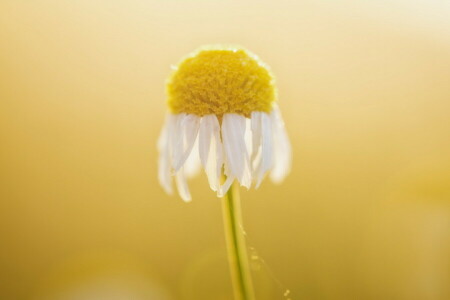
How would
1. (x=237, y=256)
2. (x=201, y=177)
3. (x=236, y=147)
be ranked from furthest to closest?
1. (x=201, y=177)
2. (x=236, y=147)
3. (x=237, y=256)

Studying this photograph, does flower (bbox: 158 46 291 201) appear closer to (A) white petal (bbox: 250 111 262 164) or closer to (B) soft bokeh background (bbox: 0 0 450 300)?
(A) white petal (bbox: 250 111 262 164)

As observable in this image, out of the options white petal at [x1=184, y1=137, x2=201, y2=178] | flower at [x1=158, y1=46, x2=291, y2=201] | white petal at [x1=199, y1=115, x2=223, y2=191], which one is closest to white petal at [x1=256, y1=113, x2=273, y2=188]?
flower at [x1=158, y1=46, x2=291, y2=201]

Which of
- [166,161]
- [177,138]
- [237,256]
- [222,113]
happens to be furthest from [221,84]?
[237,256]

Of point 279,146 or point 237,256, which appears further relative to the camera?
point 279,146

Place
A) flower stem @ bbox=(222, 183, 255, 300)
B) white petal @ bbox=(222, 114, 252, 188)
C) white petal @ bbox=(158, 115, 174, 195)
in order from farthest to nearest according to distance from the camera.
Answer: white petal @ bbox=(158, 115, 174, 195) < white petal @ bbox=(222, 114, 252, 188) < flower stem @ bbox=(222, 183, 255, 300)

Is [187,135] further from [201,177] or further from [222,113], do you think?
[201,177]

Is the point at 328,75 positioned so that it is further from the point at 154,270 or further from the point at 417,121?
the point at 154,270
